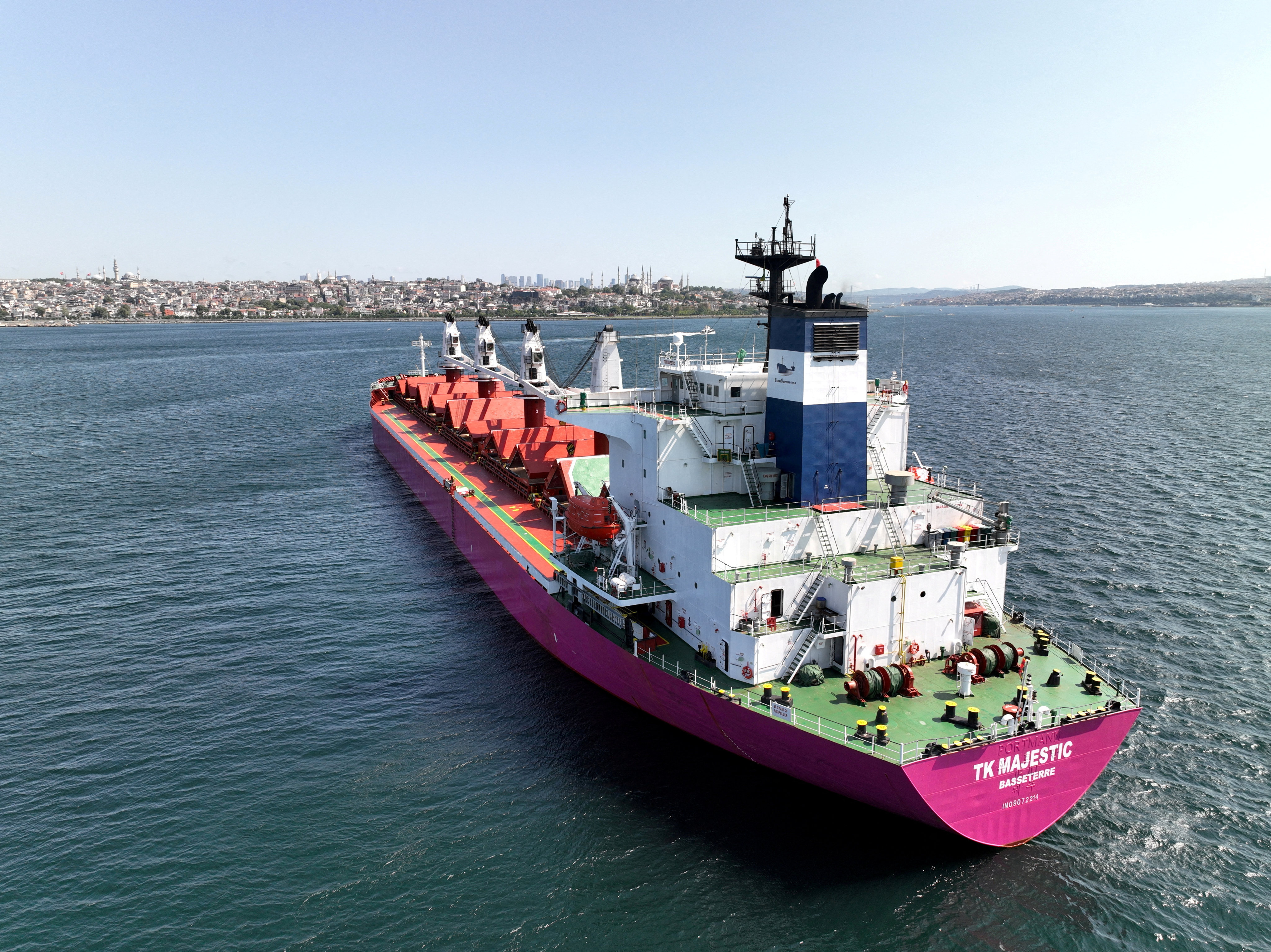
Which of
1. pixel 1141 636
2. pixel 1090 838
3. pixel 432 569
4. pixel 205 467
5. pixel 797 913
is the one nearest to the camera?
pixel 797 913

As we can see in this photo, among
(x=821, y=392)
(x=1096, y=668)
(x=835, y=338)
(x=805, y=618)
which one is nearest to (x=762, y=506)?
(x=821, y=392)

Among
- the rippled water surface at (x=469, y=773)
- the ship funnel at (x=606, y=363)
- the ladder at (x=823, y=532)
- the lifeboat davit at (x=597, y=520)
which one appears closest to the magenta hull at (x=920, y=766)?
the rippled water surface at (x=469, y=773)

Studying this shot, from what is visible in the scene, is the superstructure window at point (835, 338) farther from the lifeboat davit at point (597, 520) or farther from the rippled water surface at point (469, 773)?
the rippled water surface at point (469, 773)

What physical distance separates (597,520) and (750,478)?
5223 mm

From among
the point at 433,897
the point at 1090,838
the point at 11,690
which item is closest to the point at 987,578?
the point at 1090,838

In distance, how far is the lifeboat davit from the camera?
25203mm

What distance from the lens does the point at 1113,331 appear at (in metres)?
189

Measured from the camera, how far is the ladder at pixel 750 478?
2341 cm

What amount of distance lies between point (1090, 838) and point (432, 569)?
28.8 metres

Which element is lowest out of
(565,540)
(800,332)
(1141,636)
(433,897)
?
(433,897)

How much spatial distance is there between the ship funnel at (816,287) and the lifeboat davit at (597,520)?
29.2ft

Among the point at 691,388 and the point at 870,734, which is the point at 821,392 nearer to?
the point at 691,388

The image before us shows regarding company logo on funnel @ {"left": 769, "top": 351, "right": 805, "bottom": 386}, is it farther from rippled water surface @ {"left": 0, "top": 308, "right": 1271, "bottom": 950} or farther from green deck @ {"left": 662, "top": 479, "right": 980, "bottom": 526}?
rippled water surface @ {"left": 0, "top": 308, "right": 1271, "bottom": 950}

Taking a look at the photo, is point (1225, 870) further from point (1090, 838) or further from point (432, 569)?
point (432, 569)
